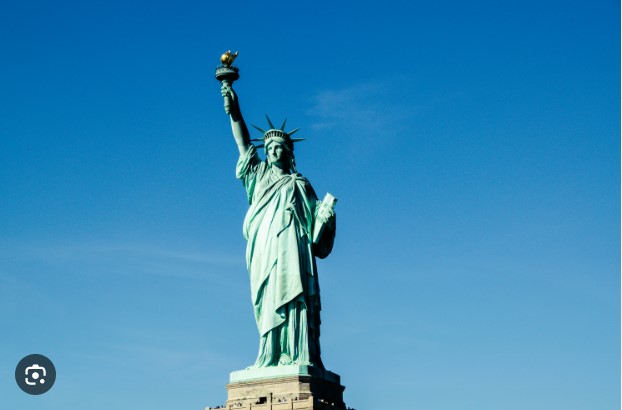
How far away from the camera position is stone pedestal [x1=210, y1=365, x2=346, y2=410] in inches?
827

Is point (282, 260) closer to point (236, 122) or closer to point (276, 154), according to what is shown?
point (276, 154)

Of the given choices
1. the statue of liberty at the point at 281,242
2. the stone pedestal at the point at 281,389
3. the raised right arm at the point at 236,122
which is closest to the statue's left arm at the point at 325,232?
the statue of liberty at the point at 281,242

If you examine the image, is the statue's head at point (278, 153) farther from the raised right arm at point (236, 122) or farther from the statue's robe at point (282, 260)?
the raised right arm at point (236, 122)

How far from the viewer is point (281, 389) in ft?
69.9

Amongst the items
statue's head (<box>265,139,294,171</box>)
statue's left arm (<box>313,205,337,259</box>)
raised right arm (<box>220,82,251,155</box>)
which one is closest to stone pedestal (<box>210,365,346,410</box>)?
statue's left arm (<box>313,205,337,259</box>)

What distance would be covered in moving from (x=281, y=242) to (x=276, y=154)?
2.57 m

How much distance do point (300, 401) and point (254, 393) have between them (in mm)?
1269

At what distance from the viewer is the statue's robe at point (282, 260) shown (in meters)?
22.3

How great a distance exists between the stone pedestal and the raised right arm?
6.09 meters

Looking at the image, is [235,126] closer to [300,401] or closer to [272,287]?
[272,287]

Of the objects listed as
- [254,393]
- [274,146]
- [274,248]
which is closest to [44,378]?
[254,393]

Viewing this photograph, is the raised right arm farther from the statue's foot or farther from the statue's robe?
the statue's foot

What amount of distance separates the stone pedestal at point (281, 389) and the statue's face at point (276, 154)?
18.0 feet

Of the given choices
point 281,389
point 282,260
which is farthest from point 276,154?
point 281,389
